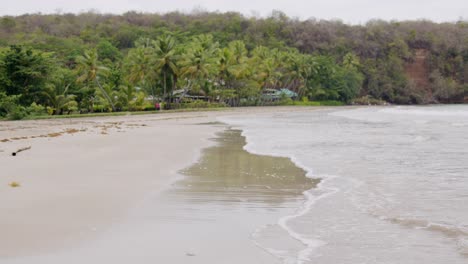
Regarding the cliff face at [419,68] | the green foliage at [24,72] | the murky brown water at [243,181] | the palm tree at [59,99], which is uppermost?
the cliff face at [419,68]

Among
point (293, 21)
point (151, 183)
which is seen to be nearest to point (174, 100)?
point (151, 183)

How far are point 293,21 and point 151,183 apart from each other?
120m

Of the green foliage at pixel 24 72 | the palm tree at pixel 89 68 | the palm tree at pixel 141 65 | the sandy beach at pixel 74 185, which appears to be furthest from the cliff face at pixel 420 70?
the sandy beach at pixel 74 185

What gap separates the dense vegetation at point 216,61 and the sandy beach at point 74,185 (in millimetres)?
18283

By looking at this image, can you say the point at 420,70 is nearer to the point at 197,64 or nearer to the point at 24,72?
the point at 197,64

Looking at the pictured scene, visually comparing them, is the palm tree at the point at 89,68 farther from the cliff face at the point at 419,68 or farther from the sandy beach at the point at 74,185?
the cliff face at the point at 419,68

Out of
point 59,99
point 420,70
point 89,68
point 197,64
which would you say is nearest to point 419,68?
point 420,70

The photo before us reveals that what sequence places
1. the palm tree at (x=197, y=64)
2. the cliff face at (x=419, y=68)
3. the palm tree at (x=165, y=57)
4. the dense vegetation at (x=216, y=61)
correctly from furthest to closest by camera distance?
the cliff face at (x=419, y=68), the palm tree at (x=197, y=64), the palm tree at (x=165, y=57), the dense vegetation at (x=216, y=61)

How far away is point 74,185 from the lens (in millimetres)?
10547

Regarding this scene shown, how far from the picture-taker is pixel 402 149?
18.8 metres

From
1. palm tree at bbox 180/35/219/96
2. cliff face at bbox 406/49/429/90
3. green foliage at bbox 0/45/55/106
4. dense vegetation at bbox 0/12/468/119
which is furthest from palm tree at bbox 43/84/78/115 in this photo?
cliff face at bbox 406/49/429/90

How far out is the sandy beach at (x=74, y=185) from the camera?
679cm

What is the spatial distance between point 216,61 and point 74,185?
50.7 meters

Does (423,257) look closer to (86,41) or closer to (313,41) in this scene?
(86,41)
